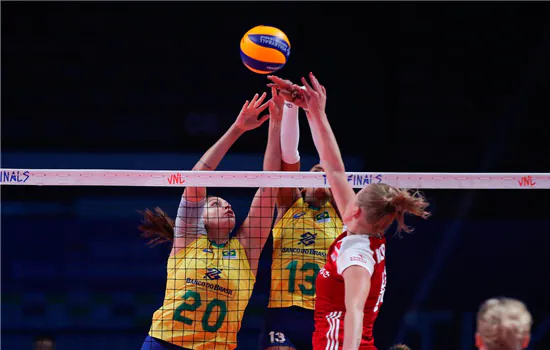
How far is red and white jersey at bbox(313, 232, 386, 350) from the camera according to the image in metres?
3.58

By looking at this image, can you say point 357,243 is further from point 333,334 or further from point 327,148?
point 327,148

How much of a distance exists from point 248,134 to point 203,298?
4.12 m

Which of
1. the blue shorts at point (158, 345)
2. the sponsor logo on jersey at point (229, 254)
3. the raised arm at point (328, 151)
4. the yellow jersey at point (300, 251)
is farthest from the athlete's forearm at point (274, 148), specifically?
the blue shorts at point (158, 345)

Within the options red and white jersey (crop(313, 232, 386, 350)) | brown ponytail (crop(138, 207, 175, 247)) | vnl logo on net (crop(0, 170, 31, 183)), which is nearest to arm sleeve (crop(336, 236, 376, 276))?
red and white jersey (crop(313, 232, 386, 350))

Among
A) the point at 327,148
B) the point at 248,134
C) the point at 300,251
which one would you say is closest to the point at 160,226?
the point at 300,251

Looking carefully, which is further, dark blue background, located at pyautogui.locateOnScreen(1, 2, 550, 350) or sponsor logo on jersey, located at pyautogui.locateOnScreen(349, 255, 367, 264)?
dark blue background, located at pyautogui.locateOnScreen(1, 2, 550, 350)

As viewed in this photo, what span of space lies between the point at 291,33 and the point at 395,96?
1.50 metres

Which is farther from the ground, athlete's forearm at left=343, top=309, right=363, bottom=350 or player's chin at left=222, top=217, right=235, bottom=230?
player's chin at left=222, top=217, right=235, bottom=230

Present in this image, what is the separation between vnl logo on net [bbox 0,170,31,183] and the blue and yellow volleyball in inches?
65.8

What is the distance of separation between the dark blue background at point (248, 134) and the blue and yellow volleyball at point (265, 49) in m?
3.56

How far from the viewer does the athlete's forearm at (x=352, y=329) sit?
10.6ft

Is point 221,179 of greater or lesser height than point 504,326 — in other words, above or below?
above

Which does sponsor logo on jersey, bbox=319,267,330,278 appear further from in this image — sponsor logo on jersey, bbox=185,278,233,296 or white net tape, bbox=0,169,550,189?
sponsor logo on jersey, bbox=185,278,233,296

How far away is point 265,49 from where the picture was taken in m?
5.00
